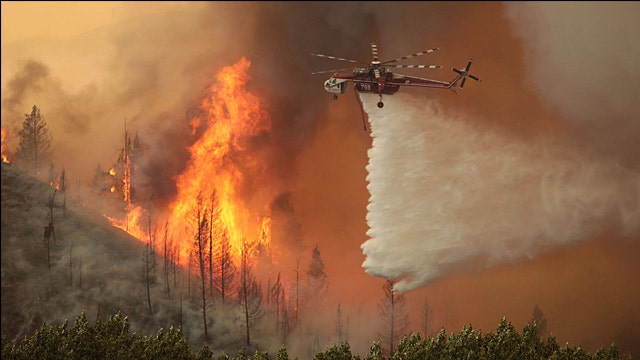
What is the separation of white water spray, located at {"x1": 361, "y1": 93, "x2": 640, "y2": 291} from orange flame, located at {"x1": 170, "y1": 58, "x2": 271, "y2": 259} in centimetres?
611

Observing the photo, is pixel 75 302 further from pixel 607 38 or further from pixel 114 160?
pixel 607 38

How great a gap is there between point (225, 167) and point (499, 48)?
1288 centimetres

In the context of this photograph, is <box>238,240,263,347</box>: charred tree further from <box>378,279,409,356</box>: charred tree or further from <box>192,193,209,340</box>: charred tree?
<box>378,279,409,356</box>: charred tree

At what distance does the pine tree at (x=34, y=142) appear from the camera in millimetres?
35562

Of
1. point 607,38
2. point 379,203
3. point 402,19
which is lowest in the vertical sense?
point 379,203

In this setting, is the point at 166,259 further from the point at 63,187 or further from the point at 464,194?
the point at 464,194

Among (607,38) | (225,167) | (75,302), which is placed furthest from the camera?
(225,167)

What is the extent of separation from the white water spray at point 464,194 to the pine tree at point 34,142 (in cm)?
1601

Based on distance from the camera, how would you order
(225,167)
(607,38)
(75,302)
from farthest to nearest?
(225,167) < (75,302) < (607,38)

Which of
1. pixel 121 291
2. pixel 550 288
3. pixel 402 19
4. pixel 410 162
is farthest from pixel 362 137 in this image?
pixel 121 291

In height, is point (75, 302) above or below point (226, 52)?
below

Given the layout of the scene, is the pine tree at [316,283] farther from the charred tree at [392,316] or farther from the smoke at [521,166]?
the smoke at [521,166]

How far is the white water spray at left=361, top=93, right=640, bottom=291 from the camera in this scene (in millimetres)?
28766

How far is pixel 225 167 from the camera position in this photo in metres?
33.5
